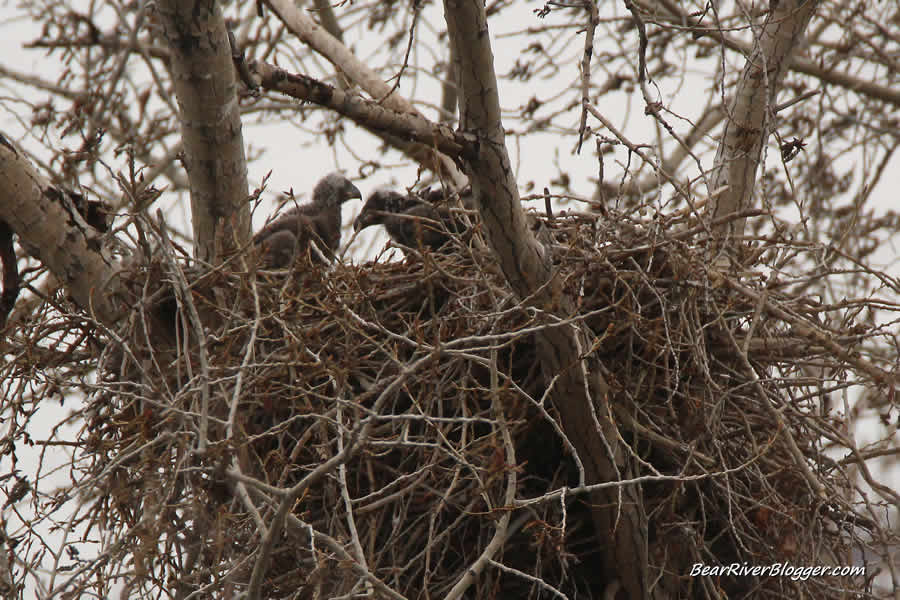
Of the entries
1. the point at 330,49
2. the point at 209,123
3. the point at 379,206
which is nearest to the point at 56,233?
the point at 209,123

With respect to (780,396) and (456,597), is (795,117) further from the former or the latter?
(456,597)

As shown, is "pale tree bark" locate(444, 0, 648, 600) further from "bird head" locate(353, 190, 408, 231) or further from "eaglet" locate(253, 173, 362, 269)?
"bird head" locate(353, 190, 408, 231)

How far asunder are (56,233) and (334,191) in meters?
2.27

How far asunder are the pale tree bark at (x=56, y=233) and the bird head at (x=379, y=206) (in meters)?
2.06

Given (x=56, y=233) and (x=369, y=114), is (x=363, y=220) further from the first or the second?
(x=369, y=114)

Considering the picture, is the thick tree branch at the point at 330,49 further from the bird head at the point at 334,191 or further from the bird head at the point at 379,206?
the bird head at the point at 334,191

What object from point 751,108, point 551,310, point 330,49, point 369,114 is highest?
point 330,49

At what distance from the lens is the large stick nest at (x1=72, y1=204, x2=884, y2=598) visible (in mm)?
3789

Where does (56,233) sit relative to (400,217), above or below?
→ below

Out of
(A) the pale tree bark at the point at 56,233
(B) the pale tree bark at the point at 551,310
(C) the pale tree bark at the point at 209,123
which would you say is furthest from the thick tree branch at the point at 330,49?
(B) the pale tree bark at the point at 551,310

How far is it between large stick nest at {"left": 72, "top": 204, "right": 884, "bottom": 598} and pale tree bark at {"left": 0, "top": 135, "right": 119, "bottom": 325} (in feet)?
0.48

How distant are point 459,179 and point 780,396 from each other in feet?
8.34

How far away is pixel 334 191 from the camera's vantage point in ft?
20.2

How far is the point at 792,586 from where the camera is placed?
13.6 ft
